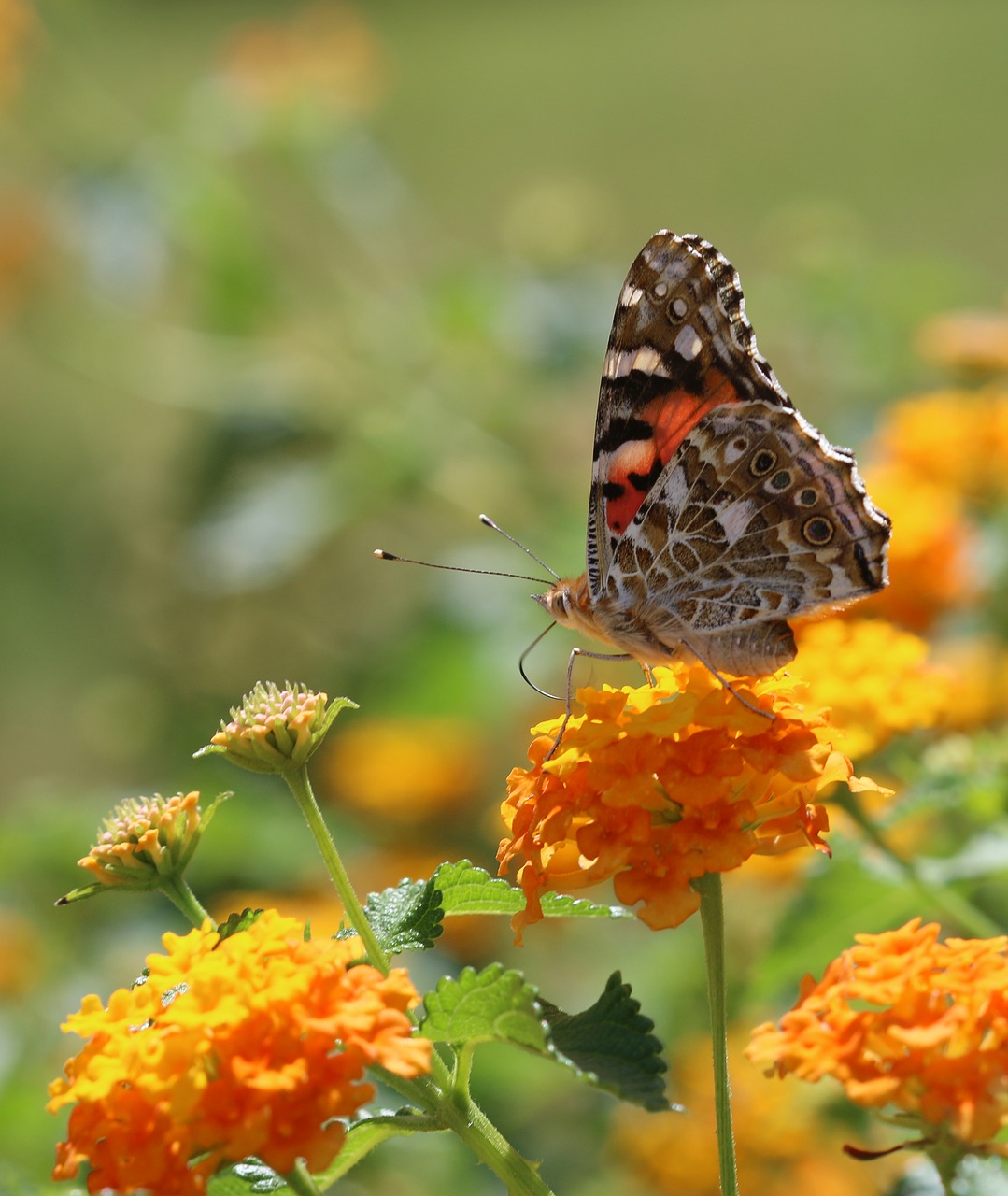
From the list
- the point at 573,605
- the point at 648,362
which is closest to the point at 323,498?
the point at 573,605

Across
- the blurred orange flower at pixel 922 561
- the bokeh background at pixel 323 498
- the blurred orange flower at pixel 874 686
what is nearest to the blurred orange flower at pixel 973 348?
the bokeh background at pixel 323 498

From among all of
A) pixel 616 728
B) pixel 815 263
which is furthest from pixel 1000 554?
pixel 616 728

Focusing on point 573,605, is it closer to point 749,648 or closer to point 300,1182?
point 749,648

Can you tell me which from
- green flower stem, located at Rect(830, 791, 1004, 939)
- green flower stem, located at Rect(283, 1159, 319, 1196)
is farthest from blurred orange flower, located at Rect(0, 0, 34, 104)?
green flower stem, located at Rect(283, 1159, 319, 1196)

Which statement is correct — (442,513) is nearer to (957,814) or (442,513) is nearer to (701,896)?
(957,814)

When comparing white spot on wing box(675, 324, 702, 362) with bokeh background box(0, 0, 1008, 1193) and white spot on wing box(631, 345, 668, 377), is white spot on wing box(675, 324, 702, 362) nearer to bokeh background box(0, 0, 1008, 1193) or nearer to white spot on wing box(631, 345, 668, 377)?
white spot on wing box(631, 345, 668, 377)
